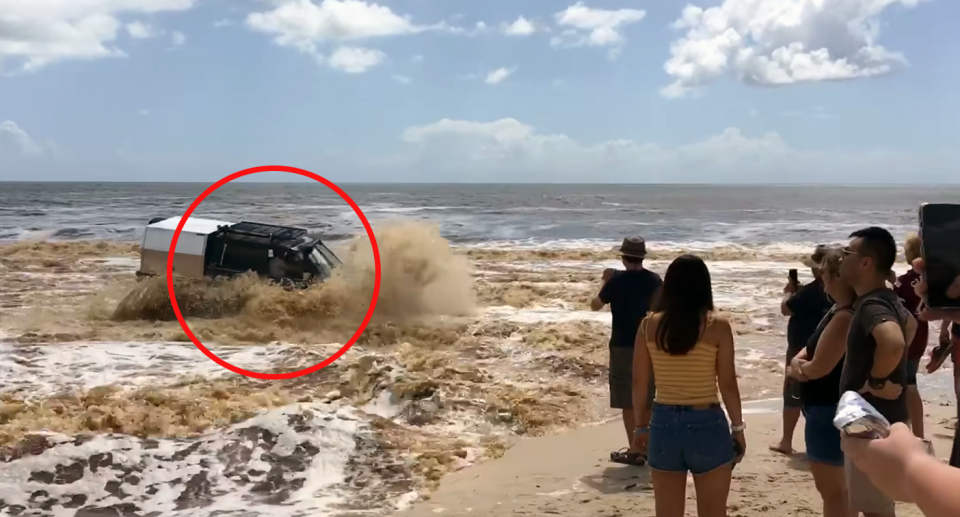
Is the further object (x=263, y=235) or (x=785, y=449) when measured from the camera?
(x=263, y=235)

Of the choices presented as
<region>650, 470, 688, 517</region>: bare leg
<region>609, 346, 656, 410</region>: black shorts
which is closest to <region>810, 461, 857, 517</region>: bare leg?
<region>650, 470, 688, 517</region>: bare leg

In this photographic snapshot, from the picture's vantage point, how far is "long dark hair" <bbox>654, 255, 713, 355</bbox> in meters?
3.85

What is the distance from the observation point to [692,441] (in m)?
3.81

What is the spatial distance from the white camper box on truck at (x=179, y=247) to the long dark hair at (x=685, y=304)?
10.8 m

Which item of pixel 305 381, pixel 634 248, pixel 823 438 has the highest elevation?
pixel 634 248

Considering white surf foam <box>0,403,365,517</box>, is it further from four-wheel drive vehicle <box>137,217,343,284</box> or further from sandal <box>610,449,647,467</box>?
four-wheel drive vehicle <box>137,217,343,284</box>

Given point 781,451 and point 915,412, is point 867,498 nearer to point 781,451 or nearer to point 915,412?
point 915,412

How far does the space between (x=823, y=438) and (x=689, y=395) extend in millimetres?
760

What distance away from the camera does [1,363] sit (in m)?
9.71

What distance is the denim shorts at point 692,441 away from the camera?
3795mm

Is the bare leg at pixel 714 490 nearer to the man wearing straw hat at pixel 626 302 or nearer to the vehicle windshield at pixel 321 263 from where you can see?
the man wearing straw hat at pixel 626 302

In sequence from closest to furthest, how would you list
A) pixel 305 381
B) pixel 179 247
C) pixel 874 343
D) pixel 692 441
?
pixel 874 343 → pixel 692 441 → pixel 305 381 → pixel 179 247

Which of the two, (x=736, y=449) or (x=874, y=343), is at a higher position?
(x=874, y=343)

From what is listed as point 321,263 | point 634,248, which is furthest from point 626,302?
point 321,263
